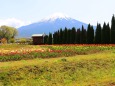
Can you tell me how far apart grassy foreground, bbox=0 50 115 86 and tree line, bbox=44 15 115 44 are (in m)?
32.7

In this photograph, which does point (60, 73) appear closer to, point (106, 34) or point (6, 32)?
point (106, 34)

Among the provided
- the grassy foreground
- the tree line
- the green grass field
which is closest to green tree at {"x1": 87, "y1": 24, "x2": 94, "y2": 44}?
the tree line

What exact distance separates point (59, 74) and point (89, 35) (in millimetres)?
40037

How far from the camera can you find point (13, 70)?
635 inches

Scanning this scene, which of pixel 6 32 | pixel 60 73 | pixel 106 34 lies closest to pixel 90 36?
pixel 106 34

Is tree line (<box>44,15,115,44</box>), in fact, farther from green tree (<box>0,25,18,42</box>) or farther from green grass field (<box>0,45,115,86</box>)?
green tree (<box>0,25,18,42</box>)

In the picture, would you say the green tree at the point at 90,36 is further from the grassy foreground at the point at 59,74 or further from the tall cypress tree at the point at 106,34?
the grassy foreground at the point at 59,74

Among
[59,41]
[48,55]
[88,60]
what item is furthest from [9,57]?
[59,41]

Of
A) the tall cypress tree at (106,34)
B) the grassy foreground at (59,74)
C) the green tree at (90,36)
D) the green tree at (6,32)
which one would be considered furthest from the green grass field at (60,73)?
the green tree at (6,32)

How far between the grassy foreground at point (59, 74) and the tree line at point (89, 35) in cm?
3269

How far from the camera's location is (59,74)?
16.8 m

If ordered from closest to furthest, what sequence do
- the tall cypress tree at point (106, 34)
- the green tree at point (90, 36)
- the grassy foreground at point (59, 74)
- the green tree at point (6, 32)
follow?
the grassy foreground at point (59, 74), the tall cypress tree at point (106, 34), the green tree at point (90, 36), the green tree at point (6, 32)

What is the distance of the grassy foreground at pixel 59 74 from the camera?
613 inches

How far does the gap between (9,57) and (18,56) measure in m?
0.74
